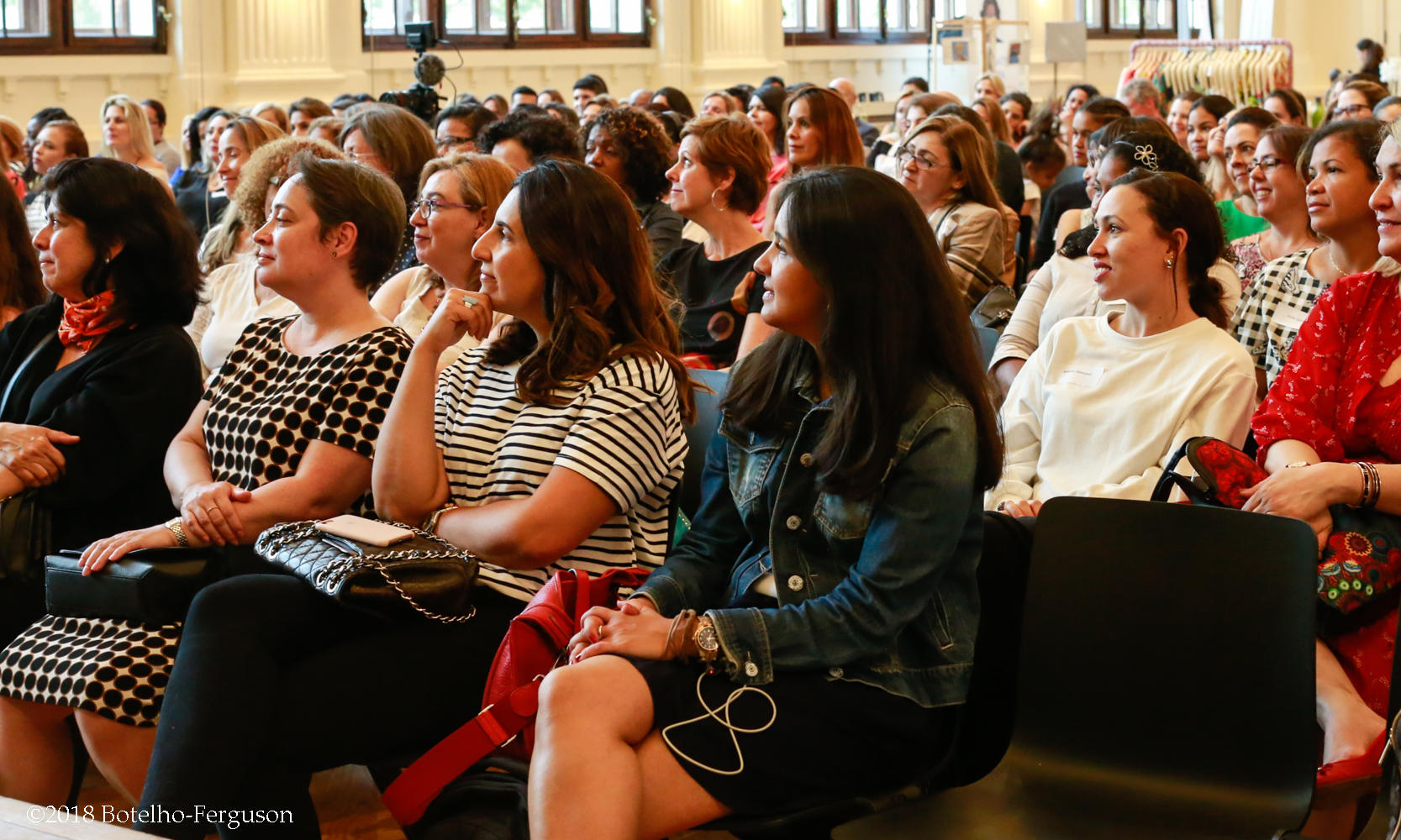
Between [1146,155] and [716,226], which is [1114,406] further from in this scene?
[716,226]

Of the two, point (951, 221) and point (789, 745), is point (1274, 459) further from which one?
point (951, 221)

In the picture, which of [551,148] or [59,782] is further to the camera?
[551,148]

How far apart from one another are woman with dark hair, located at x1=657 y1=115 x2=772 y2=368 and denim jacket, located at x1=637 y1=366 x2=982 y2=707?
2008 mm

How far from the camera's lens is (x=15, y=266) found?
3.24 meters

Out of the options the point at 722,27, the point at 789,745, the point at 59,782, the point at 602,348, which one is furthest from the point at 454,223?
the point at 722,27

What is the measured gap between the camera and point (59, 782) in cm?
234

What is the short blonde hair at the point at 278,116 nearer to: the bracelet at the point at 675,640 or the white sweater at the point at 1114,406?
the white sweater at the point at 1114,406

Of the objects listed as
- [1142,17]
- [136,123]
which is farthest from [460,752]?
[1142,17]

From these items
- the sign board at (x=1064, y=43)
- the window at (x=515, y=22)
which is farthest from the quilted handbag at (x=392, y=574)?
the sign board at (x=1064, y=43)

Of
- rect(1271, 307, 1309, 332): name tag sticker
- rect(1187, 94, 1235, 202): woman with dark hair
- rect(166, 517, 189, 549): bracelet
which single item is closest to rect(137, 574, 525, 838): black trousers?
rect(166, 517, 189, 549): bracelet

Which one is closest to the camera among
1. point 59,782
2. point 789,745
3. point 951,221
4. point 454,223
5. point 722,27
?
point 789,745

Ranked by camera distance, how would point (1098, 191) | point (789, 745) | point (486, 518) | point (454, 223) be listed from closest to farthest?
point (789, 745)
point (486, 518)
point (454, 223)
point (1098, 191)

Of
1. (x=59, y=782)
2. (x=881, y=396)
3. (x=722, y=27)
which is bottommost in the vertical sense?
(x=59, y=782)

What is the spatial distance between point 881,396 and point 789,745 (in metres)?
0.44
